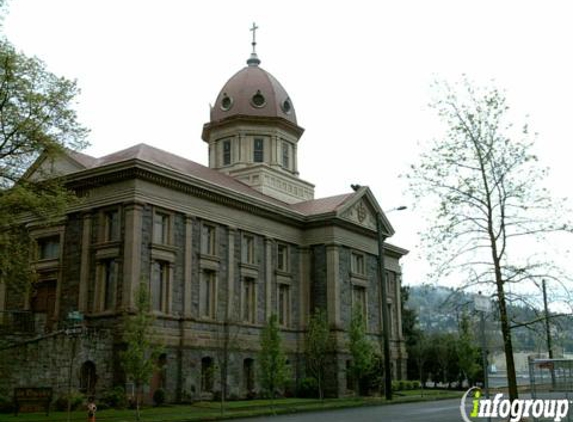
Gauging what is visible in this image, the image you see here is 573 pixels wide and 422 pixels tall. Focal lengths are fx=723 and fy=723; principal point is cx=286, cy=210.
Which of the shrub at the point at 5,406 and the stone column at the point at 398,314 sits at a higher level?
the stone column at the point at 398,314

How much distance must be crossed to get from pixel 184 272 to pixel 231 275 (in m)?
4.14

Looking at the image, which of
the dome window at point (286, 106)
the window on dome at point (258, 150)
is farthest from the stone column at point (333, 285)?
the dome window at point (286, 106)

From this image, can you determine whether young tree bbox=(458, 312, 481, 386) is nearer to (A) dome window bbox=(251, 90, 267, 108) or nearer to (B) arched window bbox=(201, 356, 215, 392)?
(B) arched window bbox=(201, 356, 215, 392)

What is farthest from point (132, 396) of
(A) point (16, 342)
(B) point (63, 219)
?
(B) point (63, 219)

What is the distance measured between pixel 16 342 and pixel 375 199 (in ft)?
99.6

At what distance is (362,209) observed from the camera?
171ft

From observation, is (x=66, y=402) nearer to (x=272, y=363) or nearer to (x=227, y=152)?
(x=272, y=363)

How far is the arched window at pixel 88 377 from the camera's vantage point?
1275 inches

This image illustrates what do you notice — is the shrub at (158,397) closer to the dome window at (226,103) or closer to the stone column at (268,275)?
the stone column at (268,275)

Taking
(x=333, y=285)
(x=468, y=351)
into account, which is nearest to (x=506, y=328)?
(x=333, y=285)

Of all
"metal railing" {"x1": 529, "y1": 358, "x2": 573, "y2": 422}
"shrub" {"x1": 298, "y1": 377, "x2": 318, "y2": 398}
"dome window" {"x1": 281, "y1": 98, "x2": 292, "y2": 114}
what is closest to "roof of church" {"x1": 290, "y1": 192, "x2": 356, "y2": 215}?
"dome window" {"x1": 281, "y1": 98, "x2": 292, "y2": 114}

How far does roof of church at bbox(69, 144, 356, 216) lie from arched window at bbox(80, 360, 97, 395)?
10177 millimetres

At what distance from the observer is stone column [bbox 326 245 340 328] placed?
47094 mm

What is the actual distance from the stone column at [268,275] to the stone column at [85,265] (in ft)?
39.2
